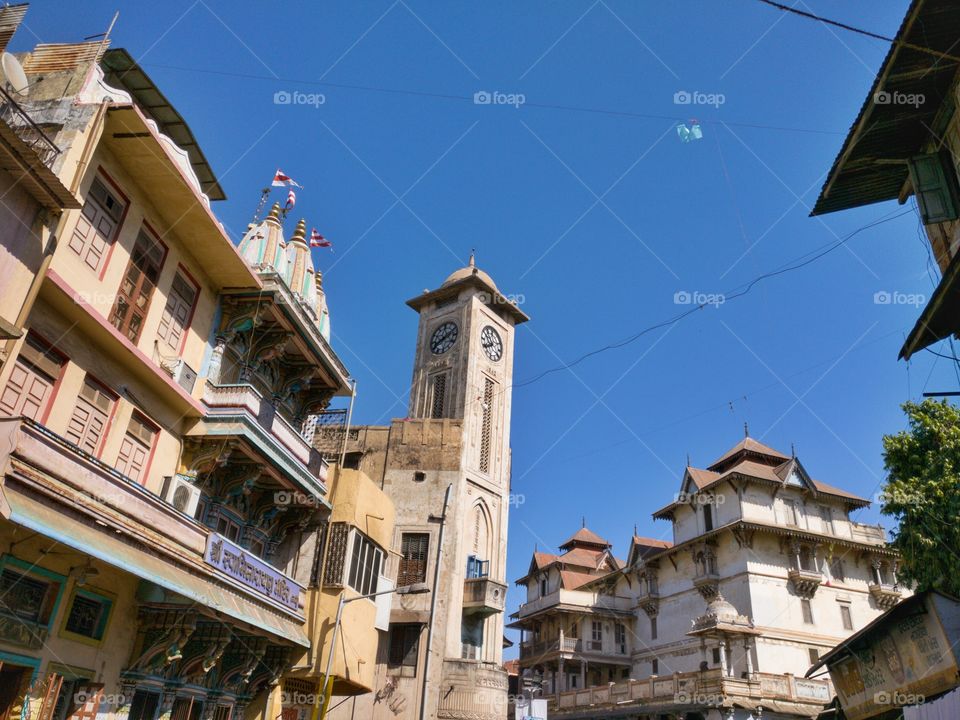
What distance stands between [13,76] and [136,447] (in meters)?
7.47

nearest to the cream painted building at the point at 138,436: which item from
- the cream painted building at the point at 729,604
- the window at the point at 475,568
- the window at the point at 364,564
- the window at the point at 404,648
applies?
the window at the point at 364,564

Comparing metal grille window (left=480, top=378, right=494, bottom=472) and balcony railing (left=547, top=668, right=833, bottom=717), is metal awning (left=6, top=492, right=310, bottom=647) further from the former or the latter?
balcony railing (left=547, top=668, right=833, bottom=717)

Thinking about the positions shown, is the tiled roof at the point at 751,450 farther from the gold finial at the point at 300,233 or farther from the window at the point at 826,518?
the gold finial at the point at 300,233

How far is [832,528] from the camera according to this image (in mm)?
43594

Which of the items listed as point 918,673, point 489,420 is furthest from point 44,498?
point 489,420

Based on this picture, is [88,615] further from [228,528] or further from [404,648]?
[404,648]

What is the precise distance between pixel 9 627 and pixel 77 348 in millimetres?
4800

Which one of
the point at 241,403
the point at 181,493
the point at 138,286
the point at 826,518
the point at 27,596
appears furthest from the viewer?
the point at 826,518

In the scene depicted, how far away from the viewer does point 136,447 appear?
48.0 feet

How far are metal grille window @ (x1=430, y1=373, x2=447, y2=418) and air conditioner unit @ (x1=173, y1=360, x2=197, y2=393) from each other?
80.8 feet

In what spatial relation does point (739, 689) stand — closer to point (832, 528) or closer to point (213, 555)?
point (832, 528)

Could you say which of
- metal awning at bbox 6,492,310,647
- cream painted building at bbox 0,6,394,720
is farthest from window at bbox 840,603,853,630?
metal awning at bbox 6,492,310,647

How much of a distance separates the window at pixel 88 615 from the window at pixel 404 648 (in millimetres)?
19150

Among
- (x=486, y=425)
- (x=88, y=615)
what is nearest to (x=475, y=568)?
(x=486, y=425)
